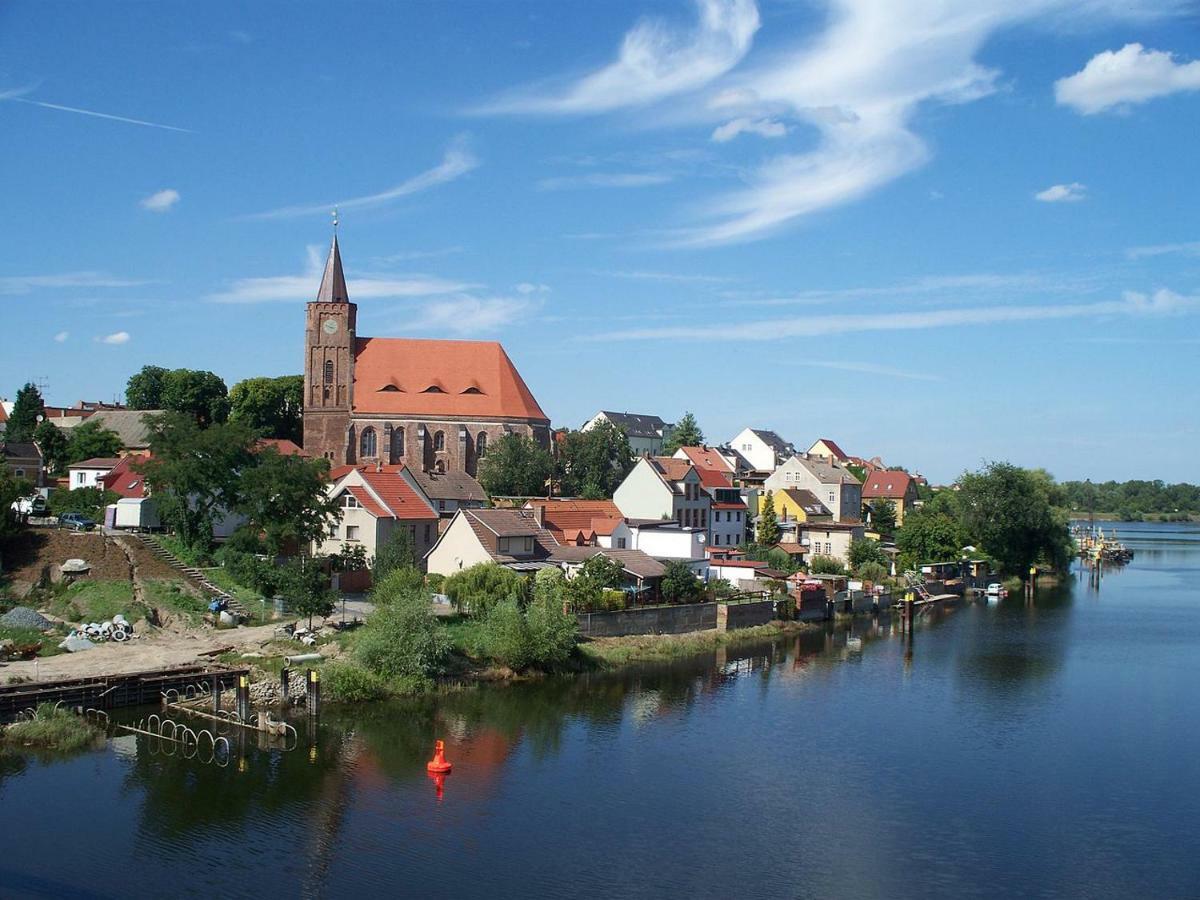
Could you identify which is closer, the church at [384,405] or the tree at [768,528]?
the tree at [768,528]

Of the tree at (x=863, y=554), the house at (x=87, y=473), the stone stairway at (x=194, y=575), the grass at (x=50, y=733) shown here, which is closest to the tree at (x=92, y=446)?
the house at (x=87, y=473)

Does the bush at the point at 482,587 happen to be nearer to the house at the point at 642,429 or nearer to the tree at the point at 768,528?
the tree at the point at 768,528

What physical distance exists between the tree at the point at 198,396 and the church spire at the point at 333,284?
16.4 metres

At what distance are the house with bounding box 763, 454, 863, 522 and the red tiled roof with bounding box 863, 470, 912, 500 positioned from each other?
10463 mm

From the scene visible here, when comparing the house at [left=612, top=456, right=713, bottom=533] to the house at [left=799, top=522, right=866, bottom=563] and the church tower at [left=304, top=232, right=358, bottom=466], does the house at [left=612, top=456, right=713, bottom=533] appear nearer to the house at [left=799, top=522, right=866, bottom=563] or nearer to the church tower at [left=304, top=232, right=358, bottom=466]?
the house at [left=799, top=522, right=866, bottom=563]

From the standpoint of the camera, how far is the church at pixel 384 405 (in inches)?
3076

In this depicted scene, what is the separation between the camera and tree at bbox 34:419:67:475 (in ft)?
221

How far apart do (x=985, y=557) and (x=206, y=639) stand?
56710 millimetres

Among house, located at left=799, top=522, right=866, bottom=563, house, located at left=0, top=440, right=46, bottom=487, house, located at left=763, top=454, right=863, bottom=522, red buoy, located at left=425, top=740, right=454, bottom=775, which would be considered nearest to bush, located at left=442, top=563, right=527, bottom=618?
red buoy, located at left=425, top=740, right=454, bottom=775

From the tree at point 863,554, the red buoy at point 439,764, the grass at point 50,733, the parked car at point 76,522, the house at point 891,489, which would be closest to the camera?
the red buoy at point 439,764

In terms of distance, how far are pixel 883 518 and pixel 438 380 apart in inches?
1303

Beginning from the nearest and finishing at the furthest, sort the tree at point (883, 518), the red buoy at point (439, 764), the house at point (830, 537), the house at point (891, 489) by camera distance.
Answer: the red buoy at point (439, 764) < the house at point (830, 537) < the tree at point (883, 518) < the house at point (891, 489)

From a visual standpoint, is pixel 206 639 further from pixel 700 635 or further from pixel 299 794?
pixel 700 635

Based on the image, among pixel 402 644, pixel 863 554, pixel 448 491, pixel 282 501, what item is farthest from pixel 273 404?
pixel 402 644
